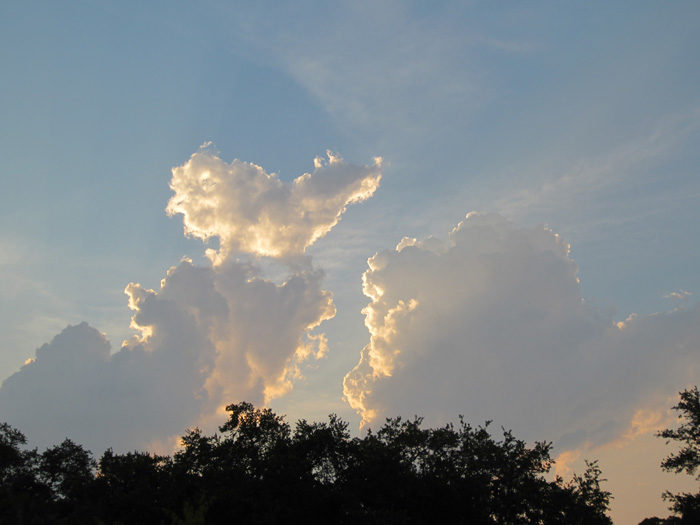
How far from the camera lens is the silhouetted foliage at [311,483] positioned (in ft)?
145

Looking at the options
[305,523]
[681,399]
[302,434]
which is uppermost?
[681,399]

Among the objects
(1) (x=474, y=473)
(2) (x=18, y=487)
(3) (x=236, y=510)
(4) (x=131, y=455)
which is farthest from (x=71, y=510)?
(1) (x=474, y=473)

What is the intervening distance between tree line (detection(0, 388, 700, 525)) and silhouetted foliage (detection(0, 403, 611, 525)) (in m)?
0.10

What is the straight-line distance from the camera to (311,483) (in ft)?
154

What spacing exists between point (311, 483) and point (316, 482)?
147 centimetres

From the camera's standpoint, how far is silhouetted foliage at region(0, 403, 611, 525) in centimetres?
4428

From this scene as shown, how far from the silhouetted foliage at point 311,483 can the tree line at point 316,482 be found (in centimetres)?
10

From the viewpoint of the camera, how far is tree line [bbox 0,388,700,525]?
4434cm

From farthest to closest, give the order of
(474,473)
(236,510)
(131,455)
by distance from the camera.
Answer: (131,455) → (474,473) → (236,510)

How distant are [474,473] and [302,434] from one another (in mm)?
17071

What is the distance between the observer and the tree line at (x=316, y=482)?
44.3 m

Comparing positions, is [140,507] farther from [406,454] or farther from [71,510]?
[406,454]

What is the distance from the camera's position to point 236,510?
43.2 m

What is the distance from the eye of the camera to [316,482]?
158 feet
